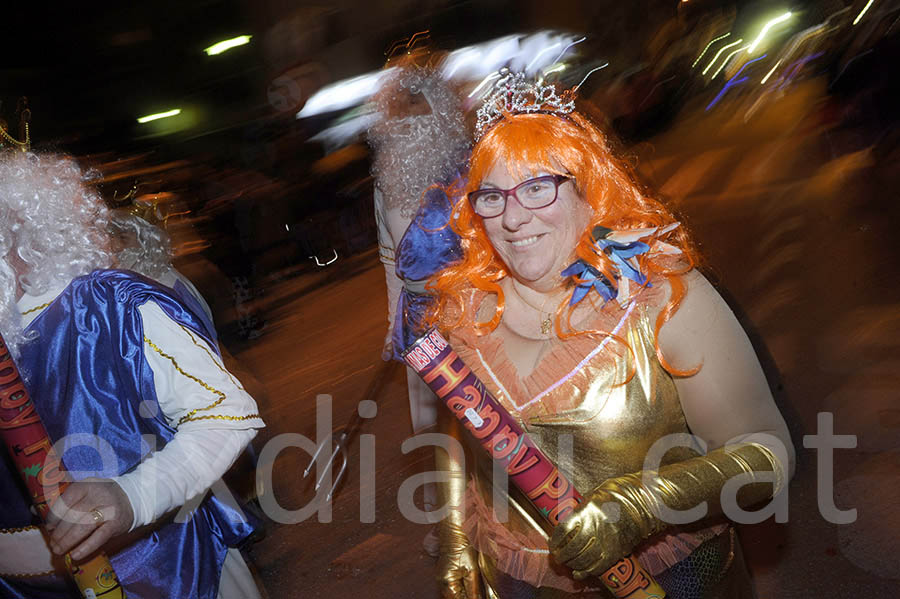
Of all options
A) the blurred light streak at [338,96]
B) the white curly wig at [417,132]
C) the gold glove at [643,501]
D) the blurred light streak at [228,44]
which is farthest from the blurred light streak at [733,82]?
the gold glove at [643,501]

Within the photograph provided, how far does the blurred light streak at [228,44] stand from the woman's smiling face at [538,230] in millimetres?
16506

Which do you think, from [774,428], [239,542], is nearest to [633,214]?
[774,428]

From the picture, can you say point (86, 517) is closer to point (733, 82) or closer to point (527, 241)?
point (527, 241)

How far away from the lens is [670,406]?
1.74 m

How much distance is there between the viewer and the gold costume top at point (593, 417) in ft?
5.67

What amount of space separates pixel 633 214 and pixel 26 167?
1.70 meters

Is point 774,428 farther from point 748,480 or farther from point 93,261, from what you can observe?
point 93,261

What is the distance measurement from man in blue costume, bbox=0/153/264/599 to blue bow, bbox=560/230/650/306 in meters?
0.90

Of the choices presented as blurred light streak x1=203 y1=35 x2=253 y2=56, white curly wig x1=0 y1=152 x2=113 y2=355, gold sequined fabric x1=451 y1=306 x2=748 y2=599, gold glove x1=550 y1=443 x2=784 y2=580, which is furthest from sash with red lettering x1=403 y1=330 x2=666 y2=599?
blurred light streak x1=203 y1=35 x2=253 y2=56

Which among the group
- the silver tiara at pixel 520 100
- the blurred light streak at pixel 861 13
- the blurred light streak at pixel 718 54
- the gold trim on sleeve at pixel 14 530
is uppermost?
the blurred light streak at pixel 718 54

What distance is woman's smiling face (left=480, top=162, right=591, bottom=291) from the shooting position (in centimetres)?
185

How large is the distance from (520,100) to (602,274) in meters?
0.53

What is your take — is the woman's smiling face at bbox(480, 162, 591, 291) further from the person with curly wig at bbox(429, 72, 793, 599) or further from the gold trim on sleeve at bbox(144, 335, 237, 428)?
the gold trim on sleeve at bbox(144, 335, 237, 428)

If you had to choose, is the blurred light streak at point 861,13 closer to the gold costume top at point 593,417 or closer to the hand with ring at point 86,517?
the gold costume top at point 593,417
